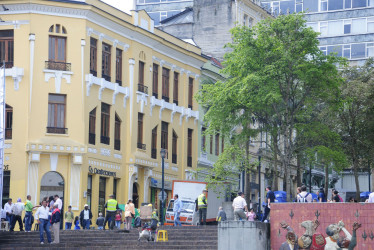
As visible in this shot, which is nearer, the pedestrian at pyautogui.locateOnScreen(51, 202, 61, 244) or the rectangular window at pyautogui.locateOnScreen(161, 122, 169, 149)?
the pedestrian at pyautogui.locateOnScreen(51, 202, 61, 244)

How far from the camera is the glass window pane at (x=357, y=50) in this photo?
90625mm

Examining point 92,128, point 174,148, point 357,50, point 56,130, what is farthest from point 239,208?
point 357,50

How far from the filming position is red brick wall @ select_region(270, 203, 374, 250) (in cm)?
2931

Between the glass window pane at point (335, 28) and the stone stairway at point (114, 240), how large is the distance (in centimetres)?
5469

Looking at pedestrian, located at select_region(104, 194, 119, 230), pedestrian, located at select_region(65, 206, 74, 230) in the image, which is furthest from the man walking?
pedestrian, located at select_region(104, 194, 119, 230)

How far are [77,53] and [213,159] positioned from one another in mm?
19251

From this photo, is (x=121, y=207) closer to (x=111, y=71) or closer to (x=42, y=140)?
(x=42, y=140)

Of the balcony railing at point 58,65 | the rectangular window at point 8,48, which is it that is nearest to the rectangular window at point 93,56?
the balcony railing at point 58,65

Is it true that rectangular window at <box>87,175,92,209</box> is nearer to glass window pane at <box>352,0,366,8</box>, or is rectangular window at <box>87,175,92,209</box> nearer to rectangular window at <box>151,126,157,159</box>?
Answer: rectangular window at <box>151,126,157,159</box>

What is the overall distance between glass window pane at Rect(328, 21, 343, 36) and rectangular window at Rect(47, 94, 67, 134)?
154 ft

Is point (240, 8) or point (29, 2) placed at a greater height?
point (240, 8)

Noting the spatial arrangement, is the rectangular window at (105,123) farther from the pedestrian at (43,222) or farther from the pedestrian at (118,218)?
the pedestrian at (43,222)

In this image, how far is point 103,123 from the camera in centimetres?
5275

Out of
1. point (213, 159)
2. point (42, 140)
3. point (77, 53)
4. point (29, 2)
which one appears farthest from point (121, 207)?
point (213, 159)
